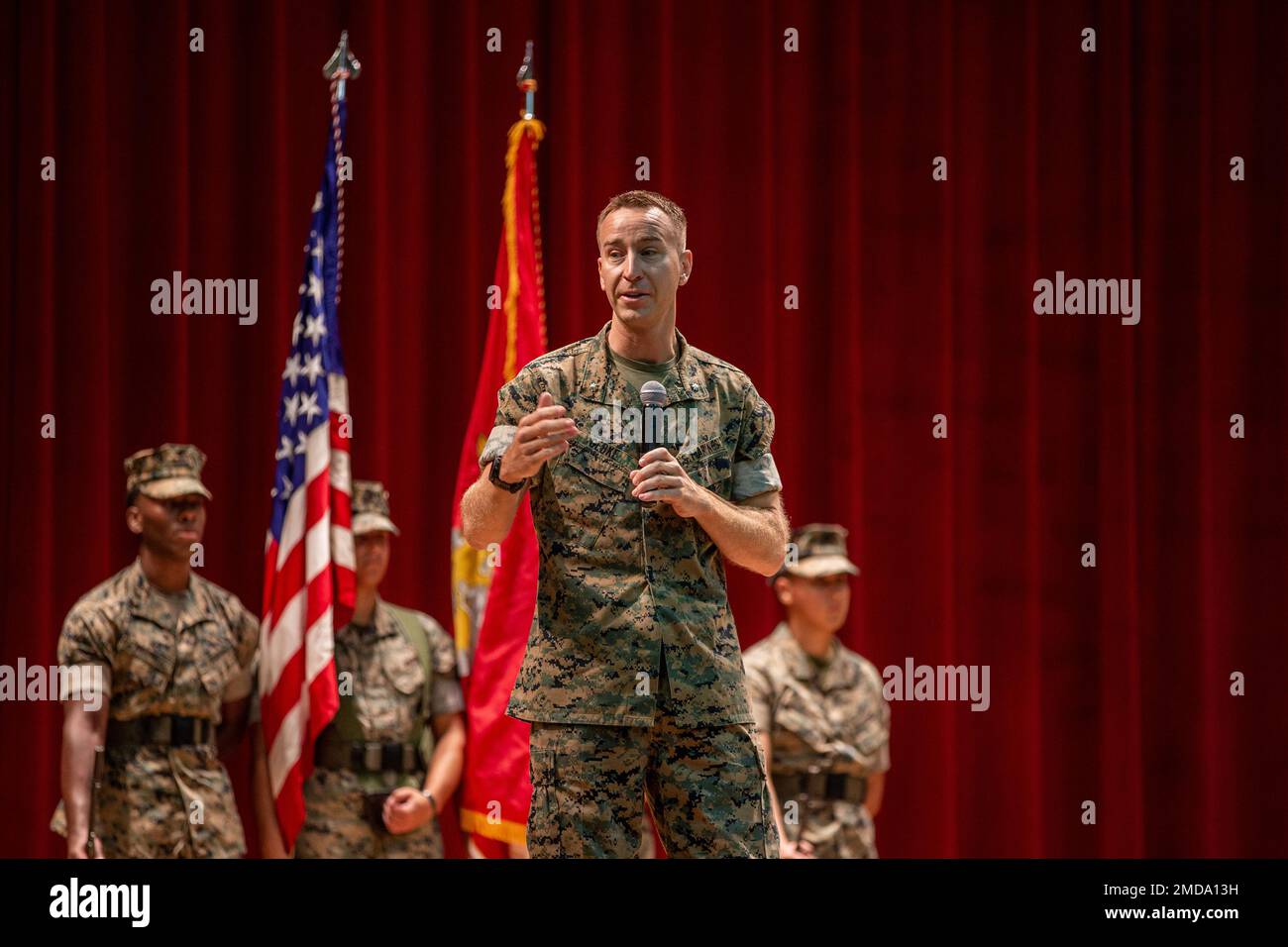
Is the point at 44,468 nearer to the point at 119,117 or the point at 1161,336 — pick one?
the point at 119,117

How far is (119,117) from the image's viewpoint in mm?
5316

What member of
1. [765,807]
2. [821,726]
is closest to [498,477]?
[765,807]

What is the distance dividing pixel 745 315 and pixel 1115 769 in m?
2.17

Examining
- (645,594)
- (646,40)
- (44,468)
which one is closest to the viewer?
(645,594)

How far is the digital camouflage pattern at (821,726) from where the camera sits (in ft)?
15.0

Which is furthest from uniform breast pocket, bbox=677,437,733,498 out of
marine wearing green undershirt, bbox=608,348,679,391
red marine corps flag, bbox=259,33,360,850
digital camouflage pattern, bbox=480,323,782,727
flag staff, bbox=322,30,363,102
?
flag staff, bbox=322,30,363,102

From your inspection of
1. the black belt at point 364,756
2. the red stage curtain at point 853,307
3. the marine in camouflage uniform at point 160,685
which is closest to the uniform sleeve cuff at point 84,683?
the marine in camouflage uniform at point 160,685

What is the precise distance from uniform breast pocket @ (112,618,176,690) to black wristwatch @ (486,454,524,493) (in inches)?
84.2

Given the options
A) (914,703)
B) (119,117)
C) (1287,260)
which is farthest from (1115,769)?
(119,117)

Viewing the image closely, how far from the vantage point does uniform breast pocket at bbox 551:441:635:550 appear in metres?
2.36

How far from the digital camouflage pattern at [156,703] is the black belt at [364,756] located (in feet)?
0.98

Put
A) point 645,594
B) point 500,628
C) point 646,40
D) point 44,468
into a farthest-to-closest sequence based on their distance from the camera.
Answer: point 646,40 → point 44,468 → point 500,628 → point 645,594

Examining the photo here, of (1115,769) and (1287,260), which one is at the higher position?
(1287,260)

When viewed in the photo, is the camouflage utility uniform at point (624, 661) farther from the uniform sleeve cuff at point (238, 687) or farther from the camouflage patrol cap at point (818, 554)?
the camouflage patrol cap at point (818, 554)
